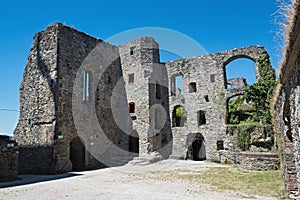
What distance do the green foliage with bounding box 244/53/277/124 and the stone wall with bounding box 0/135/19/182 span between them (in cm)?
1369

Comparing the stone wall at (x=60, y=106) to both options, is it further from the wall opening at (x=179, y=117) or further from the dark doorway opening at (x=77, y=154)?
the wall opening at (x=179, y=117)

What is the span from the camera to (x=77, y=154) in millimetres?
14289

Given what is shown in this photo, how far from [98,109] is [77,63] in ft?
10.2

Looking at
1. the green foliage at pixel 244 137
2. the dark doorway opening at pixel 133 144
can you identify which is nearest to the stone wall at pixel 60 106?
the dark doorway opening at pixel 133 144

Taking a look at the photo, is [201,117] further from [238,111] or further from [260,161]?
[260,161]

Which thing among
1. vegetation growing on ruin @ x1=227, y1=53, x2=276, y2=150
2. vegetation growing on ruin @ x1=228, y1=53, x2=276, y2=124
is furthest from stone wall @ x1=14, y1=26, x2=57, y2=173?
vegetation growing on ruin @ x1=228, y1=53, x2=276, y2=124

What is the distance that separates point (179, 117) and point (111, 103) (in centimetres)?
672

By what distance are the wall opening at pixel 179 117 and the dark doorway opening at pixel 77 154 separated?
7.76m

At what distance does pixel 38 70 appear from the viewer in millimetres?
13648

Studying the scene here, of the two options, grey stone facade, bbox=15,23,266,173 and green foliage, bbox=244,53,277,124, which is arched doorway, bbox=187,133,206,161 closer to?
grey stone facade, bbox=15,23,266,173

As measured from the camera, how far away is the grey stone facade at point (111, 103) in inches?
504

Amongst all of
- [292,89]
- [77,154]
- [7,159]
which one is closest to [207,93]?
[77,154]

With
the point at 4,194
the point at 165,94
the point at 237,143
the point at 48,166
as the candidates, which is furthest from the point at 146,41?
the point at 4,194

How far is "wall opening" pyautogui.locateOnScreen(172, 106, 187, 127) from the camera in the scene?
63.9ft
